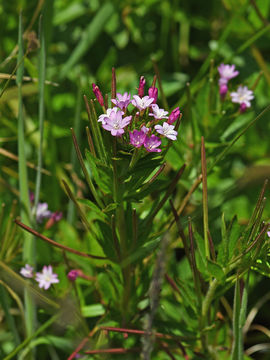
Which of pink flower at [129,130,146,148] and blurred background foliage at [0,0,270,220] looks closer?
pink flower at [129,130,146,148]

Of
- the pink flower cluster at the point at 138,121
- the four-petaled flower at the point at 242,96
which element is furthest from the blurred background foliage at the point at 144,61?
the pink flower cluster at the point at 138,121

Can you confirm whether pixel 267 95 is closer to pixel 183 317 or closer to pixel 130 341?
pixel 183 317

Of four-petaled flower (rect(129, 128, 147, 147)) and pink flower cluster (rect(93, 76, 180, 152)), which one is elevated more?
pink flower cluster (rect(93, 76, 180, 152))

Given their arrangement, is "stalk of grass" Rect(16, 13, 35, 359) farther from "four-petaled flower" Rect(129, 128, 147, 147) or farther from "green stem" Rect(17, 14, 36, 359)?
"four-petaled flower" Rect(129, 128, 147, 147)

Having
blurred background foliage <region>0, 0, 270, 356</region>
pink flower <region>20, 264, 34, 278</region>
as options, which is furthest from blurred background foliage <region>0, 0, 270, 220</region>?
pink flower <region>20, 264, 34, 278</region>

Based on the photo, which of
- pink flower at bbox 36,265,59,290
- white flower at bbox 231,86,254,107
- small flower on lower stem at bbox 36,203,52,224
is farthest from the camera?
small flower on lower stem at bbox 36,203,52,224

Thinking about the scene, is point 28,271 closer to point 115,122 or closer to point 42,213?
point 42,213

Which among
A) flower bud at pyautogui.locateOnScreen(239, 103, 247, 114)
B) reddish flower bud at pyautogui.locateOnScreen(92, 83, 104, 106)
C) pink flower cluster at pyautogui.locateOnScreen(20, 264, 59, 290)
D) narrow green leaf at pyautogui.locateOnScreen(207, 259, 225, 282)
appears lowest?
pink flower cluster at pyautogui.locateOnScreen(20, 264, 59, 290)
